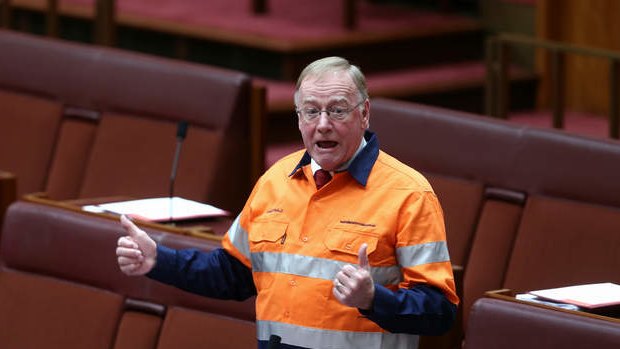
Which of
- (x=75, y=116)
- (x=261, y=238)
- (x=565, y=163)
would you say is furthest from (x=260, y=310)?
(x=75, y=116)

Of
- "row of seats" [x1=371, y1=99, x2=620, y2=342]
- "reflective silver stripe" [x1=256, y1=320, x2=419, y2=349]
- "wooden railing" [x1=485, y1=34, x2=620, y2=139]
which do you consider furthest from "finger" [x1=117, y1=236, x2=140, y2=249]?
"wooden railing" [x1=485, y1=34, x2=620, y2=139]

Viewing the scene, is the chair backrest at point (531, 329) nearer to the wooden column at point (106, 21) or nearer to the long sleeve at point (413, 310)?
the long sleeve at point (413, 310)

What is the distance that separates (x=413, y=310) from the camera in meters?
1.84

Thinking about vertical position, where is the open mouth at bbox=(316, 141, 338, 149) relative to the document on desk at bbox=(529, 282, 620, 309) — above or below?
above

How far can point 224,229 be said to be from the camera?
108 inches

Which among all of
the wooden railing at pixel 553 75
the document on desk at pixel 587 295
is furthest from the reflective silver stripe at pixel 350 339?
the wooden railing at pixel 553 75

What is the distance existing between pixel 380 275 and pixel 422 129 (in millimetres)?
1223

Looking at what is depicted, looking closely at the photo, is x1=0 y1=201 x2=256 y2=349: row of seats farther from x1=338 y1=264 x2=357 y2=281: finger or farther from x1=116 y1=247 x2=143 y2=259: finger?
x1=338 y1=264 x2=357 y2=281: finger

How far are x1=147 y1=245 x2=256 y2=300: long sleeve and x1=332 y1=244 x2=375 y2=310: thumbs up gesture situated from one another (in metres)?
0.31

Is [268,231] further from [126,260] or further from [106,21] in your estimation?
[106,21]

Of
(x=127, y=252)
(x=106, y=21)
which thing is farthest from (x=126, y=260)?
(x=106, y=21)

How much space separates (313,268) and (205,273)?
0.19m

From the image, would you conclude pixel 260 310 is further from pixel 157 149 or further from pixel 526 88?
pixel 526 88

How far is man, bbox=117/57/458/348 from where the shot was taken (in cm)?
188
